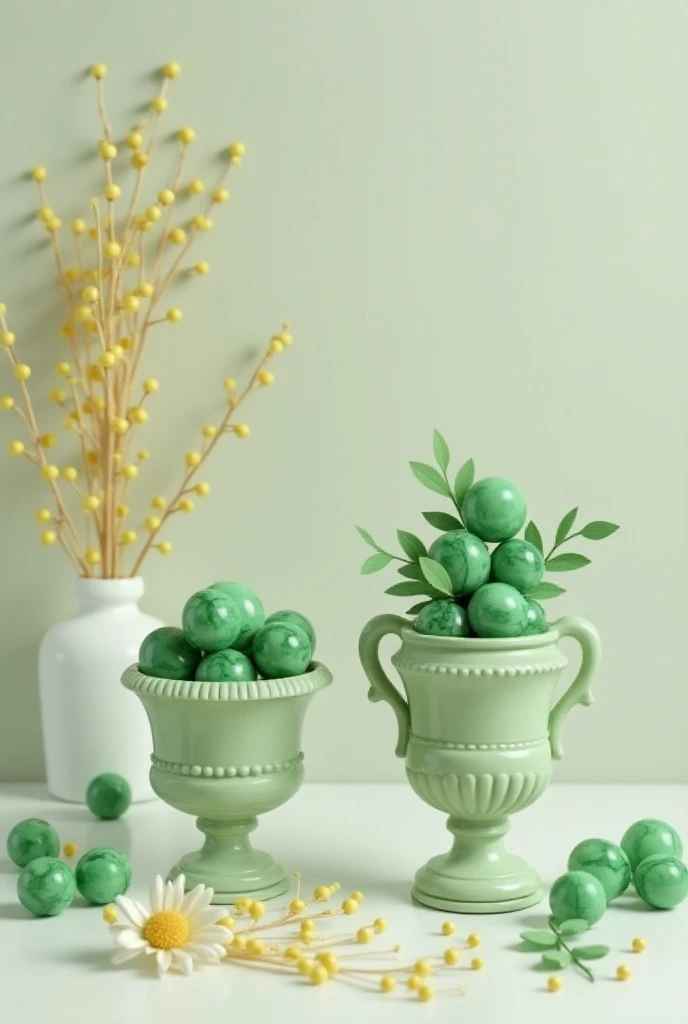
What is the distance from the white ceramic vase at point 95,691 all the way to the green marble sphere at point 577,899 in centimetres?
59

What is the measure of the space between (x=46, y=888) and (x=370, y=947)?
28 cm

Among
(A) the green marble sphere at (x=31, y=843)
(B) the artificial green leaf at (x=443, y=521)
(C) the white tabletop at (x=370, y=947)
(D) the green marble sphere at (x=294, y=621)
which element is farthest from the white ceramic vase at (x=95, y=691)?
(B) the artificial green leaf at (x=443, y=521)

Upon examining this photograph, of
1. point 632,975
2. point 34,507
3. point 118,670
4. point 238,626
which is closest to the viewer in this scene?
point 632,975

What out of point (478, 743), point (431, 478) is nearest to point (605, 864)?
point (478, 743)

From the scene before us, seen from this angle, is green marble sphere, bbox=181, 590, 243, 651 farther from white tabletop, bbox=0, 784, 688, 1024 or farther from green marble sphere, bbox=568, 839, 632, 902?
green marble sphere, bbox=568, 839, 632, 902

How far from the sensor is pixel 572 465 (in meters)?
1.62

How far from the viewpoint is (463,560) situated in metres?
1.15

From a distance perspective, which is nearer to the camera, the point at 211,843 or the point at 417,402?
the point at 211,843

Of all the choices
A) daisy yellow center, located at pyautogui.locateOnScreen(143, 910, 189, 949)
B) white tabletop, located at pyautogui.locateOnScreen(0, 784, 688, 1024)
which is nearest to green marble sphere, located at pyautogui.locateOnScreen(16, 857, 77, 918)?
white tabletop, located at pyautogui.locateOnScreen(0, 784, 688, 1024)

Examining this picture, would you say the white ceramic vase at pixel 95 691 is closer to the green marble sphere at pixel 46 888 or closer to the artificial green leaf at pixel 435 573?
the green marble sphere at pixel 46 888

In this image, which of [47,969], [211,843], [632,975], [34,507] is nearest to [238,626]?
[211,843]

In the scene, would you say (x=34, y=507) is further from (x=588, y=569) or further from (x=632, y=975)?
(x=632, y=975)

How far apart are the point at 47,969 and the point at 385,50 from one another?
1.06 metres

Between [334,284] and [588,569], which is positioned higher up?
[334,284]
